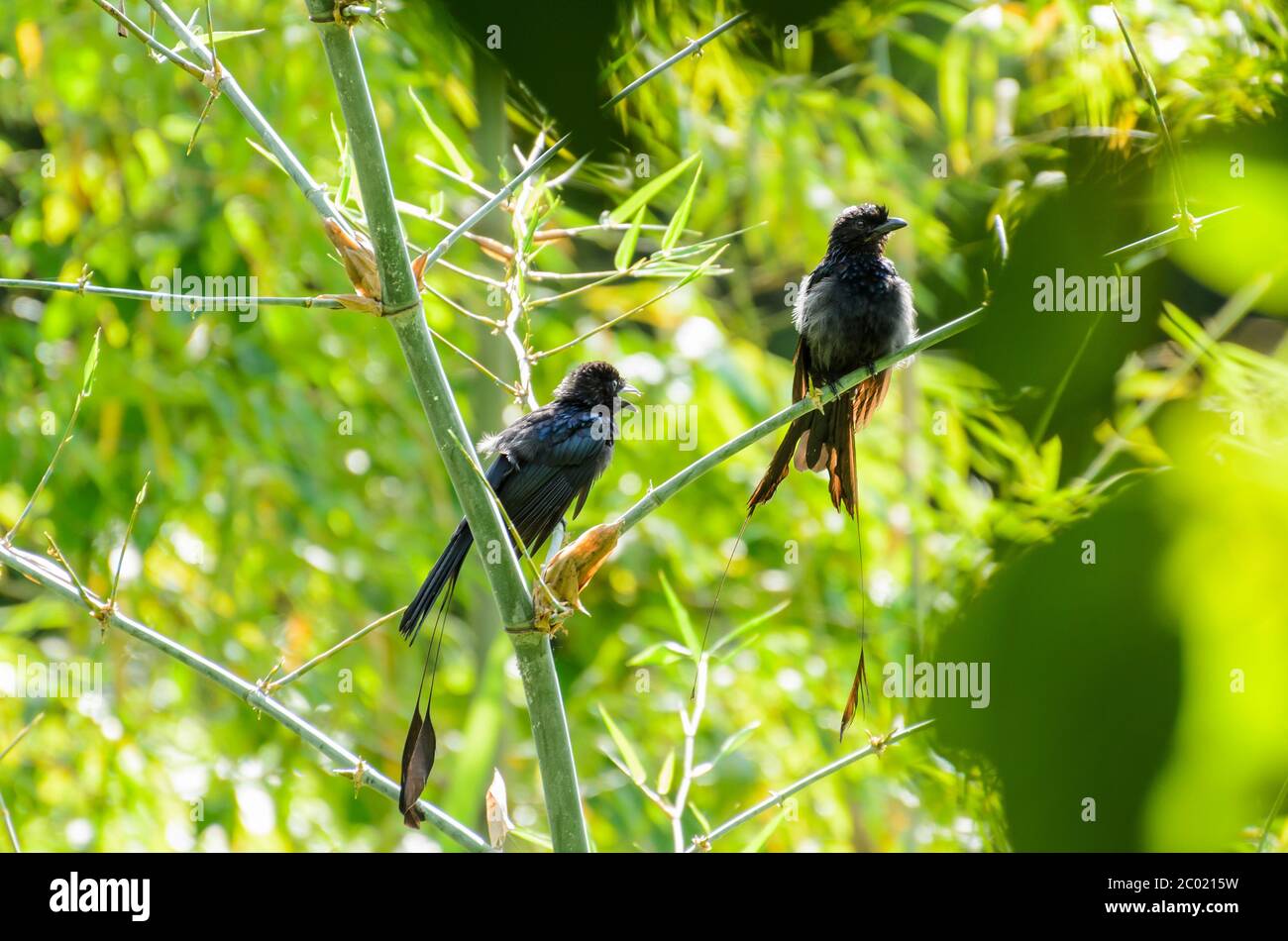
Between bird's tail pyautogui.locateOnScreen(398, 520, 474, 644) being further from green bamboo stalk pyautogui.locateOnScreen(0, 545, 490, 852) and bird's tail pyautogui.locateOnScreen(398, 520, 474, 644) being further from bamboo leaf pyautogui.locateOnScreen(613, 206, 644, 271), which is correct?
A: bamboo leaf pyautogui.locateOnScreen(613, 206, 644, 271)

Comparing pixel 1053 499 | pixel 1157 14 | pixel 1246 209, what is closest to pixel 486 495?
pixel 1053 499

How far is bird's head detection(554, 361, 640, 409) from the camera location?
7.07 feet

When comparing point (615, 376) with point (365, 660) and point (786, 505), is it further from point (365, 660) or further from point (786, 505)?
point (365, 660)

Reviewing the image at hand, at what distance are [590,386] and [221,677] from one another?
125cm

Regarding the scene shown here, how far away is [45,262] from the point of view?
2912 mm

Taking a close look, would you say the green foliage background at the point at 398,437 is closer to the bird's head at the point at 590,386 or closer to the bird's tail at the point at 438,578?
the bird's head at the point at 590,386

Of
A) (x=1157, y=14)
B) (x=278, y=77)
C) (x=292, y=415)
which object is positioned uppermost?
(x=278, y=77)

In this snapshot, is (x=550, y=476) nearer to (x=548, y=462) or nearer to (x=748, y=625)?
(x=548, y=462)

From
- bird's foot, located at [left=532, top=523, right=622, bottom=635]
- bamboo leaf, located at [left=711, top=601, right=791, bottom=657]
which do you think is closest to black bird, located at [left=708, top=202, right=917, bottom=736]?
bamboo leaf, located at [left=711, top=601, right=791, bottom=657]

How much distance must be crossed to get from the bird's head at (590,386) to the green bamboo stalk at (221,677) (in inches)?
42.9

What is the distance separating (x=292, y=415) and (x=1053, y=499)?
93.1 inches

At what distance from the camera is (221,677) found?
1035 millimetres

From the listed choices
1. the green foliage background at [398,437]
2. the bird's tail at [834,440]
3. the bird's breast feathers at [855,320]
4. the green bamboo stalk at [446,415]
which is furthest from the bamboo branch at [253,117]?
the bird's breast feathers at [855,320]

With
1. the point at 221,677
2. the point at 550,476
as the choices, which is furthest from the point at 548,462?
the point at 221,677
